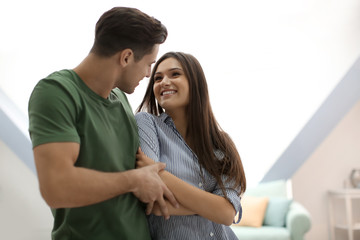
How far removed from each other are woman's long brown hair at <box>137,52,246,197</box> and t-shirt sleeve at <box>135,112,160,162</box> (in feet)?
0.63

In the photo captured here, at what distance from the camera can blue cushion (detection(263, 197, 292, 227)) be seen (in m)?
4.18

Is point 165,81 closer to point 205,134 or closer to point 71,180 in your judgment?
point 205,134

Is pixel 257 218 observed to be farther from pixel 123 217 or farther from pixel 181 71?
pixel 123 217

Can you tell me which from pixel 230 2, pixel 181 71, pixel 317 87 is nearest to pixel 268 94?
pixel 317 87

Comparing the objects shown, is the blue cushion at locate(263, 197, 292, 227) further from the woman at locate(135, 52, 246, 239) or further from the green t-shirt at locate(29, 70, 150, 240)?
the green t-shirt at locate(29, 70, 150, 240)

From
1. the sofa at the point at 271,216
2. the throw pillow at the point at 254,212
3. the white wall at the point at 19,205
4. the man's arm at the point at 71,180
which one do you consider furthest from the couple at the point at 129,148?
the white wall at the point at 19,205

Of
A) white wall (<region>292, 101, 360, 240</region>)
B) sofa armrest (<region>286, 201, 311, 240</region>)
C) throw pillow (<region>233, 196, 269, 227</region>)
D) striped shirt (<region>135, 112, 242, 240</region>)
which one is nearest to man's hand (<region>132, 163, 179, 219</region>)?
striped shirt (<region>135, 112, 242, 240</region>)

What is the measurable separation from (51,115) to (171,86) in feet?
2.12

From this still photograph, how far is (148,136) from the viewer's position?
1.51m

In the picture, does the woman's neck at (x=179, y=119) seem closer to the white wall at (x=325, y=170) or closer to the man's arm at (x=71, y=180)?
the man's arm at (x=71, y=180)

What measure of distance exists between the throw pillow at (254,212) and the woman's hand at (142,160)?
3.02m

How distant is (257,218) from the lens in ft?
13.7

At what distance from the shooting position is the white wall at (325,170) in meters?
5.26

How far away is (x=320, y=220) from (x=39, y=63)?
3970mm
